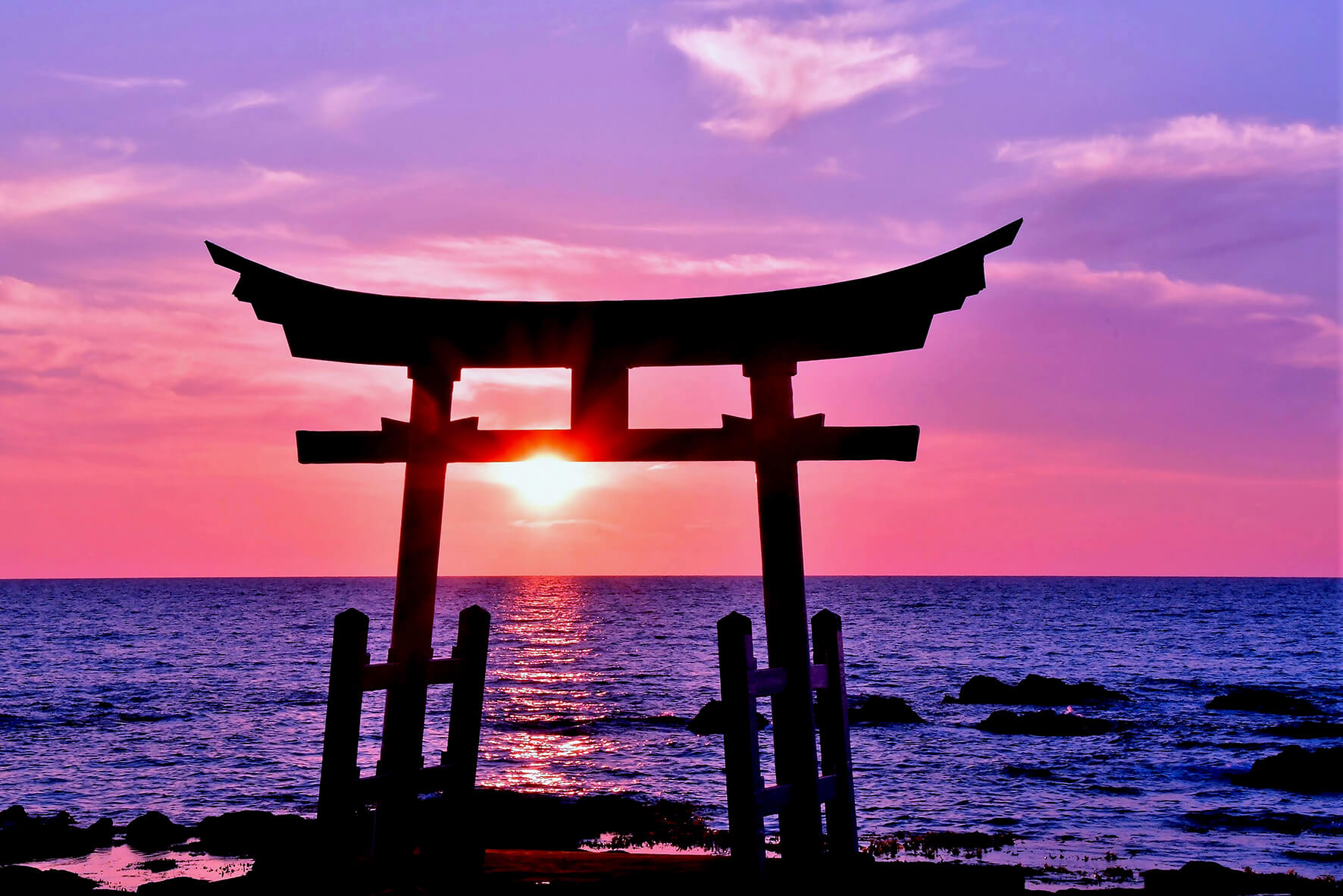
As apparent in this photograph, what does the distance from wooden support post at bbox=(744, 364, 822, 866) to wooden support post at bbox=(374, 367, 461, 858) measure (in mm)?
2581

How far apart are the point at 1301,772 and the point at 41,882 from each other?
23981 mm

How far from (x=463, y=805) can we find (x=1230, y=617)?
125 metres

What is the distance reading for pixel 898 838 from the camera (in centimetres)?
1777

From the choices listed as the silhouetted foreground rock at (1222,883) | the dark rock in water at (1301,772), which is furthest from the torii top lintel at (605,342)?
the dark rock in water at (1301,772)

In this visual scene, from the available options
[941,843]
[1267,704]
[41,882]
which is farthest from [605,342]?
[1267,704]

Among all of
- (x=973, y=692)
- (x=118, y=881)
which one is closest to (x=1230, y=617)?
(x=973, y=692)

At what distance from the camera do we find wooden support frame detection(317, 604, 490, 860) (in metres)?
7.29

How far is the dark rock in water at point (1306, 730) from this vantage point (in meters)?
34.3

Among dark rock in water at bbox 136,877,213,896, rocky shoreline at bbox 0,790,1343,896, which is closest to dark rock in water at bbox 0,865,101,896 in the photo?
rocky shoreline at bbox 0,790,1343,896

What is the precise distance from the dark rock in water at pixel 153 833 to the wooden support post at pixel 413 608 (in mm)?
11564

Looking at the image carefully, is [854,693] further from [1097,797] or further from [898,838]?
[898,838]

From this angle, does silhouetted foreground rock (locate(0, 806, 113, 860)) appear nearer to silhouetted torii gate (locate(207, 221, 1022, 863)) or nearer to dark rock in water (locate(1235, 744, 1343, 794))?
silhouetted torii gate (locate(207, 221, 1022, 863))

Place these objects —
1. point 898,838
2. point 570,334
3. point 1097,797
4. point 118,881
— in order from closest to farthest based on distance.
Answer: point 570,334
point 118,881
point 898,838
point 1097,797

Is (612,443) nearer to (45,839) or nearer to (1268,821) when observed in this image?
(45,839)
